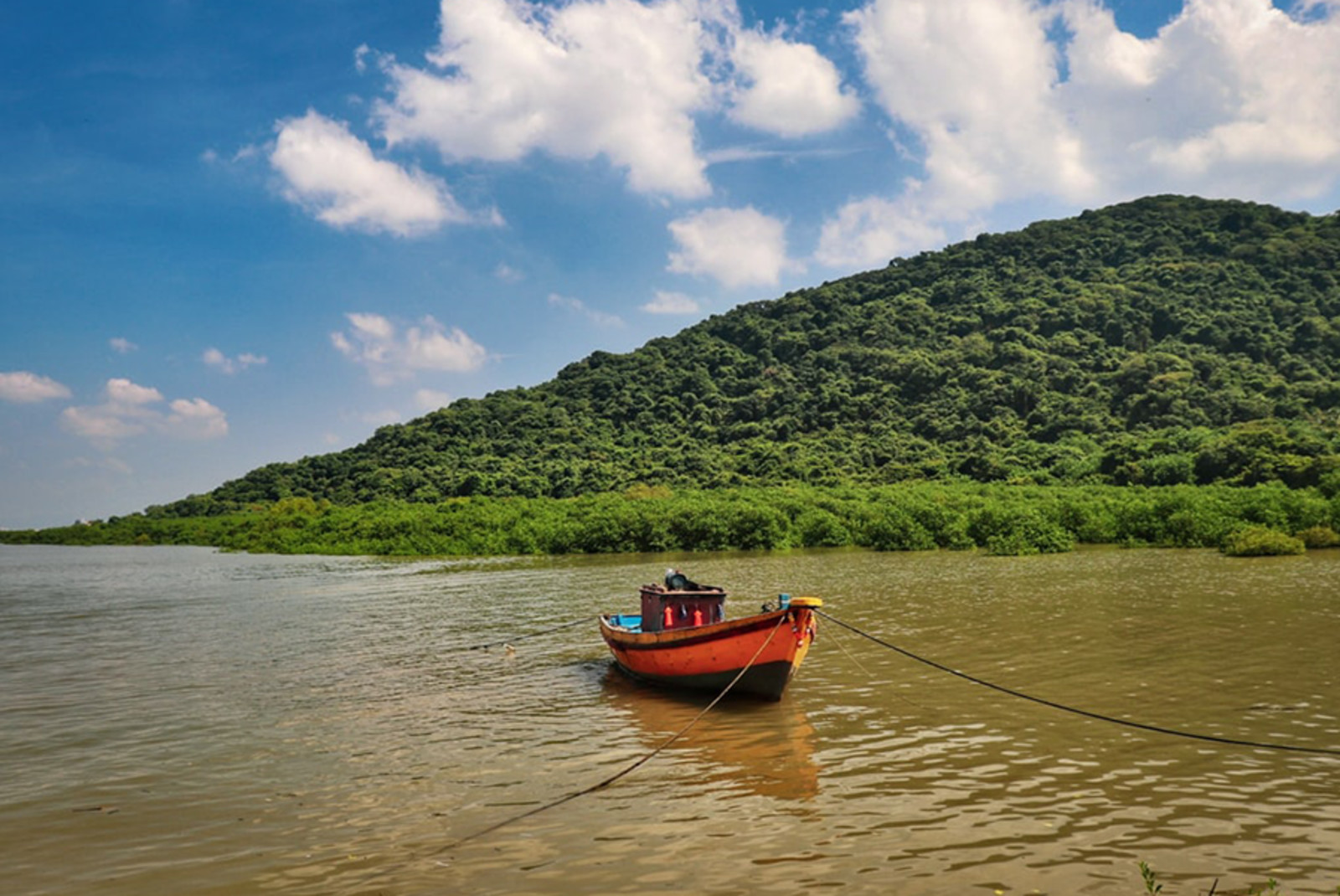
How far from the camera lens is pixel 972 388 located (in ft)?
350

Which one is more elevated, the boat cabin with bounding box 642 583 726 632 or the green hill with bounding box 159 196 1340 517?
the green hill with bounding box 159 196 1340 517

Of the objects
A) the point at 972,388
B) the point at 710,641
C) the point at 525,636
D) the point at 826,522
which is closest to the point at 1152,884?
the point at 710,641

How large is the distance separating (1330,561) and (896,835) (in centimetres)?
3508

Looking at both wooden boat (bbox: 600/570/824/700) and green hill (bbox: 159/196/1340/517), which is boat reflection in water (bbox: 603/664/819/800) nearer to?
wooden boat (bbox: 600/570/824/700)

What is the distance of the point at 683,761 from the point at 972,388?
10053 centimetres

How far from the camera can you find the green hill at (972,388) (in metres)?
83.4

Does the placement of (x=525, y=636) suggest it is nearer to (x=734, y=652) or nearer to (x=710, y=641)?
(x=710, y=641)

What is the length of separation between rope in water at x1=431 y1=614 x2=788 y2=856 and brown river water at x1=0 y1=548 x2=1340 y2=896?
0.14m

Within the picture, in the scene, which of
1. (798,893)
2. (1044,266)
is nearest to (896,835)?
(798,893)

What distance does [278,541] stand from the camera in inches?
2972

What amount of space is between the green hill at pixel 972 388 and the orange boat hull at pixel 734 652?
53.9 m

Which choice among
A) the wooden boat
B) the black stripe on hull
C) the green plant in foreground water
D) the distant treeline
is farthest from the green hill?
the green plant in foreground water

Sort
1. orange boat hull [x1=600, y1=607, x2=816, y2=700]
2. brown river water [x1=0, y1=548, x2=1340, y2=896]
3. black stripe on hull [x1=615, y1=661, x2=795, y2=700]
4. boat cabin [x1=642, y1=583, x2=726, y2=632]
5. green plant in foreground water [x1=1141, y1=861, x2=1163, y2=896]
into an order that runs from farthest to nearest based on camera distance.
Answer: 1. boat cabin [x1=642, y1=583, x2=726, y2=632]
2. black stripe on hull [x1=615, y1=661, x2=795, y2=700]
3. orange boat hull [x1=600, y1=607, x2=816, y2=700]
4. brown river water [x1=0, y1=548, x2=1340, y2=896]
5. green plant in foreground water [x1=1141, y1=861, x2=1163, y2=896]

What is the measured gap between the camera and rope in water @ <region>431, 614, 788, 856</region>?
10.5 metres
